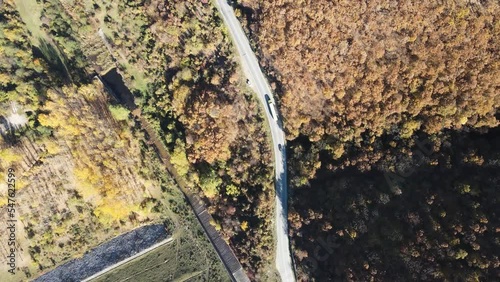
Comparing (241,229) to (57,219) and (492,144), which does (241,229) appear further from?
(492,144)

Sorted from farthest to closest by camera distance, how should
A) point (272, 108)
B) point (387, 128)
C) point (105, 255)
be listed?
1. point (105, 255)
2. point (272, 108)
3. point (387, 128)

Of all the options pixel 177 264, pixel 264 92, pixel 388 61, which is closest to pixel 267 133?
pixel 264 92

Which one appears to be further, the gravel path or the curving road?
the gravel path

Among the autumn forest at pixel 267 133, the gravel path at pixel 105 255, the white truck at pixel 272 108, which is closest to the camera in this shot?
the autumn forest at pixel 267 133

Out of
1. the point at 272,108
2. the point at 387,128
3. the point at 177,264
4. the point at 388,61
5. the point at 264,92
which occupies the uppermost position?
the point at 264,92

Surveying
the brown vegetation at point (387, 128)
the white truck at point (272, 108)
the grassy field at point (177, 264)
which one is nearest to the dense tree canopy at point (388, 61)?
the brown vegetation at point (387, 128)

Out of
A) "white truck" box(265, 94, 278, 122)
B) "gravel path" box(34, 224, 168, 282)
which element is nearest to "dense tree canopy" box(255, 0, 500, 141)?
"white truck" box(265, 94, 278, 122)

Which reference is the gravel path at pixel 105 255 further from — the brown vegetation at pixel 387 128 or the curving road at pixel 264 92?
the brown vegetation at pixel 387 128

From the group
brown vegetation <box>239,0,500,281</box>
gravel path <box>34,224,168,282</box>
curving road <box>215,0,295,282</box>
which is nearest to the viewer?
brown vegetation <box>239,0,500,281</box>

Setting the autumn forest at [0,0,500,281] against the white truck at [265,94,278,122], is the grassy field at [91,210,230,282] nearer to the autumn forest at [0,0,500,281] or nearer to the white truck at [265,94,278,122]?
the autumn forest at [0,0,500,281]

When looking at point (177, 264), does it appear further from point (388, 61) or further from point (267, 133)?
point (388, 61)

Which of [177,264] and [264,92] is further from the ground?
[264,92]
